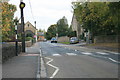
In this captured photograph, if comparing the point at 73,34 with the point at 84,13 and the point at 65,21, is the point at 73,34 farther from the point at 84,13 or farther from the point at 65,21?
the point at 84,13

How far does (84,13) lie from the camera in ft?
131

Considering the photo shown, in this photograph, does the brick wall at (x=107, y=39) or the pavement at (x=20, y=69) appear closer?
the pavement at (x=20, y=69)

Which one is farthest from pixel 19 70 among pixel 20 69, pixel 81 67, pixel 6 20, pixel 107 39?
pixel 107 39

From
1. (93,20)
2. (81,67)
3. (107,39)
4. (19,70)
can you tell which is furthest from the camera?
(107,39)

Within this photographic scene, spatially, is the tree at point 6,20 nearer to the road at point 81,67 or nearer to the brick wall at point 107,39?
the road at point 81,67

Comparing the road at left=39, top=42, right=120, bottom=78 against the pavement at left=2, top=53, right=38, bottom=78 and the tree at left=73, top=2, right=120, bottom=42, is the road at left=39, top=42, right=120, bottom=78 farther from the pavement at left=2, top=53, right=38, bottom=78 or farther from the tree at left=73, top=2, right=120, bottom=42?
the tree at left=73, top=2, right=120, bottom=42

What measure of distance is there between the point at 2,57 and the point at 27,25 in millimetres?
118529

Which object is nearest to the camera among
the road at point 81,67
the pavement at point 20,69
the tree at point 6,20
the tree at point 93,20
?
the pavement at point 20,69

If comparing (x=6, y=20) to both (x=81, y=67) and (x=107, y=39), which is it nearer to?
(x=81, y=67)

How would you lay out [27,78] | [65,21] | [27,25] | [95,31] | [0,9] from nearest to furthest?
1. [27,78]
2. [0,9]
3. [95,31]
4. [65,21]
5. [27,25]

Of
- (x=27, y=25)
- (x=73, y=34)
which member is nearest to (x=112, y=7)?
(x=73, y=34)

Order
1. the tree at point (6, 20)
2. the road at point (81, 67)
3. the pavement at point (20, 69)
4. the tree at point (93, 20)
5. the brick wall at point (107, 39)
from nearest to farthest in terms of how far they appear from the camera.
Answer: the pavement at point (20, 69), the road at point (81, 67), the tree at point (6, 20), the tree at point (93, 20), the brick wall at point (107, 39)

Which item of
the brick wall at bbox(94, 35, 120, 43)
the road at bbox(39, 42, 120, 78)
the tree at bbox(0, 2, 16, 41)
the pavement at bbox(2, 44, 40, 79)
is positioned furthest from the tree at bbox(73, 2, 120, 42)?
the pavement at bbox(2, 44, 40, 79)

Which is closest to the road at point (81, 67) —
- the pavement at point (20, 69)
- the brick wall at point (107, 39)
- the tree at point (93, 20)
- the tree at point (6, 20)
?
the pavement at point (20, 69)
